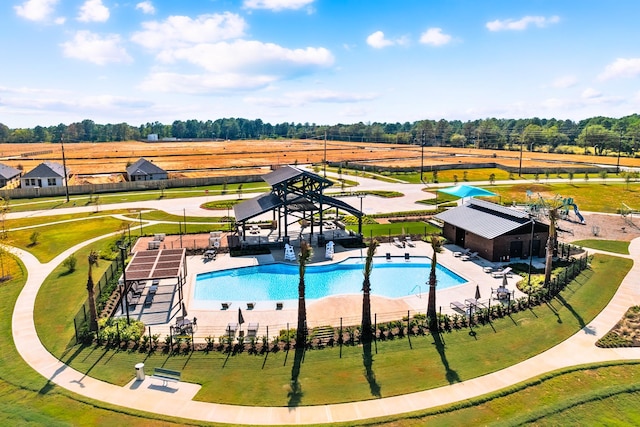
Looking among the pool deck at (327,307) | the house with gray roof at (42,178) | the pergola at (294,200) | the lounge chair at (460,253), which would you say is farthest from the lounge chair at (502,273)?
the house with gray roof at (42,178)

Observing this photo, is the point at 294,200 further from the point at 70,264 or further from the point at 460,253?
the point at 70,264

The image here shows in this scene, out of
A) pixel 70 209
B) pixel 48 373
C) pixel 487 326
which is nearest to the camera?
pixel 48 373

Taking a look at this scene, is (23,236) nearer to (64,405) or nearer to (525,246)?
(64,405)

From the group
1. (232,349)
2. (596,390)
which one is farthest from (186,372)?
(596,390)

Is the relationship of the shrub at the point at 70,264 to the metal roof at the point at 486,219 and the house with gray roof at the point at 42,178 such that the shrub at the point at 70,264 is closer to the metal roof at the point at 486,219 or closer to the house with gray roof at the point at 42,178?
the metal roof at the point at 486,219

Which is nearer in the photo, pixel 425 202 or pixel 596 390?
pixel 596 390

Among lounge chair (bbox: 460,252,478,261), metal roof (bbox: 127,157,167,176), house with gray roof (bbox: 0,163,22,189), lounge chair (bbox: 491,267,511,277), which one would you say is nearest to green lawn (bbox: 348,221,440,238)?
lounge chair (bbox: 460,252,478,261)

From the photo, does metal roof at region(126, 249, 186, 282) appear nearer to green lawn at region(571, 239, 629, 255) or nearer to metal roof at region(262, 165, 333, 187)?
metal roof at region(262, 165, 333, 187)
